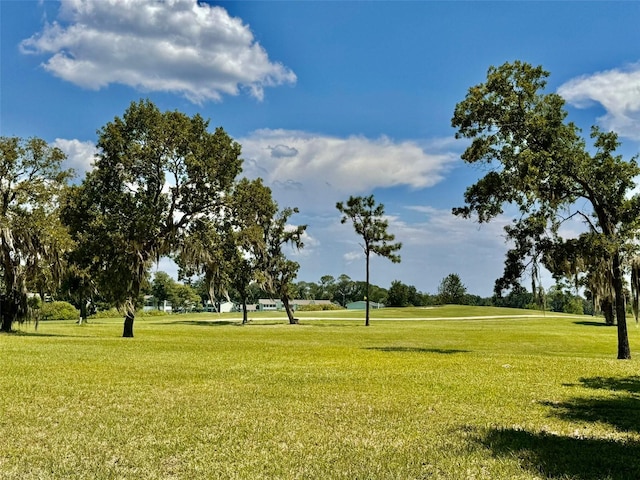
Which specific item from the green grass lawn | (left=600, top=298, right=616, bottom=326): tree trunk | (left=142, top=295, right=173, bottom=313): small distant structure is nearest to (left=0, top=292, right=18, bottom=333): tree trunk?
the green grass lawn

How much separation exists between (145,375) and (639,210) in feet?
52.4

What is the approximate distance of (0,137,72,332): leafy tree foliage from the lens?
2300cm

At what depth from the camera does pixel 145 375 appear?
41.4 feet

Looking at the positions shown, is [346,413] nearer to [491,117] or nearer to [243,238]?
[491,117]

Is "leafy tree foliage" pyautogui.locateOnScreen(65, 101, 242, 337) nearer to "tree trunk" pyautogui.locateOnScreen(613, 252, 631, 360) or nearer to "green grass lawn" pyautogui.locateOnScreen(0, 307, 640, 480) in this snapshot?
"green grass lawn" pyautogui.locateOnScreen(0, 307, 640, 480)

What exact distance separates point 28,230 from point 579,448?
74.0 ft

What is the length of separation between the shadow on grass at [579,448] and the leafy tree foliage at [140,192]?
21802 mm

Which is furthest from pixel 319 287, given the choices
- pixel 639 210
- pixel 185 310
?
pixel 639 210

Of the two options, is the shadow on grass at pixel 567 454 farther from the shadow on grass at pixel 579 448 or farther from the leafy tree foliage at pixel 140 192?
the leafy tree foliage at pixel 140 192

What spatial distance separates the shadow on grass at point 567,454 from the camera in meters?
5.64

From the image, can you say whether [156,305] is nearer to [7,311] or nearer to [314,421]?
[7,311]

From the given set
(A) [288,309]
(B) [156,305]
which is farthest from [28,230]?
(B) [156,305]

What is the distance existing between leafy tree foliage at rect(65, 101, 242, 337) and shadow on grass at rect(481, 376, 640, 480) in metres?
21.8

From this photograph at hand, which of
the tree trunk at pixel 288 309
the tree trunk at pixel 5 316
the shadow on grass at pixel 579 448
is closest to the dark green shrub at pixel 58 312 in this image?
the tree trunk at pixel 288 309
